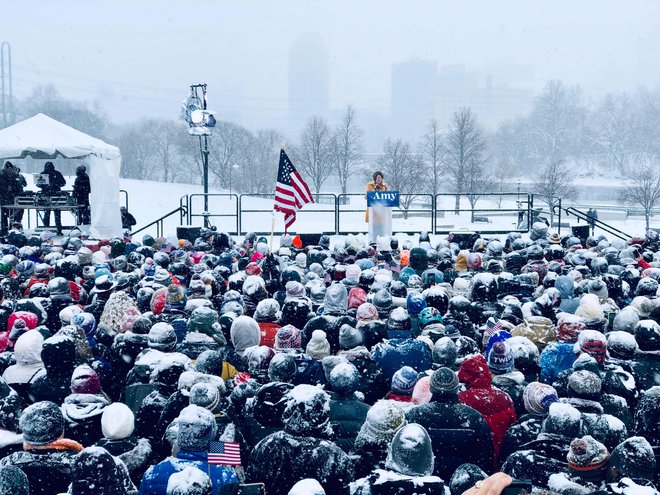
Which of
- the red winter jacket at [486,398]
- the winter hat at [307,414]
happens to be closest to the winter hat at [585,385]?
the red winter jacket at [486,398]

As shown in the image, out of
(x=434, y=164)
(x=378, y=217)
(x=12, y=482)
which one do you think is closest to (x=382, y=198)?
(x=378, y=217)

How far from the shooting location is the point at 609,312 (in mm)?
8922

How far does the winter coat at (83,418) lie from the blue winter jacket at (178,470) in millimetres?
1272

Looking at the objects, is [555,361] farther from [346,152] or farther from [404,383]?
[346,152]

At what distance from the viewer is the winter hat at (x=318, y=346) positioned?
22.7ft

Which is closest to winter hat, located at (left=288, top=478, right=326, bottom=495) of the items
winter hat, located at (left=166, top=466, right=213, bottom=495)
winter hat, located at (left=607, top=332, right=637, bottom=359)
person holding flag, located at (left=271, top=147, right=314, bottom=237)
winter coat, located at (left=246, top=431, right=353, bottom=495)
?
winter hat, located at (left=166, top=466, right=213, bottom=495)

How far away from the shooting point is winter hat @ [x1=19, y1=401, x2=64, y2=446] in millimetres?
4520

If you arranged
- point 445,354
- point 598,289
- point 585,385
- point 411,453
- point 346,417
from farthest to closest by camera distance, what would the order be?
point 598,289, point 445,354, point 346,417, point 585,385, point 411,453

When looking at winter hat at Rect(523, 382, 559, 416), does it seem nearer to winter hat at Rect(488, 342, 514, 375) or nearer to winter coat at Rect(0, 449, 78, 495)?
winter hat at Rect(488, 342, 514, 375)

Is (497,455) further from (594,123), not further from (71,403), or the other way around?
(594,123)

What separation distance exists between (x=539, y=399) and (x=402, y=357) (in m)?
1.69

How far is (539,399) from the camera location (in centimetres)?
523

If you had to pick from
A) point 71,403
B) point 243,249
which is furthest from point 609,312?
point 243,249

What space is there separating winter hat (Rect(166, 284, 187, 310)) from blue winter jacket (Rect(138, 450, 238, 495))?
14.5ft
